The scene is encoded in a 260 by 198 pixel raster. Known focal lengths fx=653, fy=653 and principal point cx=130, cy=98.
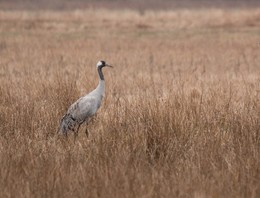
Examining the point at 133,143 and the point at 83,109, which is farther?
the point at 83,109

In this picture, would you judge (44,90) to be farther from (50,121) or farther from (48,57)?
(48,57)

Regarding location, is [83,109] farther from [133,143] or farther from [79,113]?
[133,143]

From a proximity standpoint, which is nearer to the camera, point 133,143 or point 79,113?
point 133,143

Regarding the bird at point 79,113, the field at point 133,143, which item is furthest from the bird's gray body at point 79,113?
A: the field at point 133,143

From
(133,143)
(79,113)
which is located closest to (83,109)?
(79,113)

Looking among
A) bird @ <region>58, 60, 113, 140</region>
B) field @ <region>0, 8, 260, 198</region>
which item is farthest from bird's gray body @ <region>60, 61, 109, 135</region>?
field @ <region>0, 8, 260, 198</region>

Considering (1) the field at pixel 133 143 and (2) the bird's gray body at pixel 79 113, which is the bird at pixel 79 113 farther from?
(1) the field at pixel 133 143

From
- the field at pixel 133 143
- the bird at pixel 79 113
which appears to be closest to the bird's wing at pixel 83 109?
the bird at pixel 79 113

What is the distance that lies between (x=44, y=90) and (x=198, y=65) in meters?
8.21

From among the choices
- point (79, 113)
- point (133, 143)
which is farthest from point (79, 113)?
point (133, 143)

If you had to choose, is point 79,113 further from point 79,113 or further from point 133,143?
point 133,143

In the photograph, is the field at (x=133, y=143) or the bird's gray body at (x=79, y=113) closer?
the field at (x=133, y=143)

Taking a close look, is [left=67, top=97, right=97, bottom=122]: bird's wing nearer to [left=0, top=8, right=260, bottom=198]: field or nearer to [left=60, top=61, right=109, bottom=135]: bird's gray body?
[left=60, top=61, right=109, bottom=135]: bird's gray body

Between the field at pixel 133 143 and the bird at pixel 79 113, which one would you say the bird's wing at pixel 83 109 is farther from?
the field at pixel 133 143
